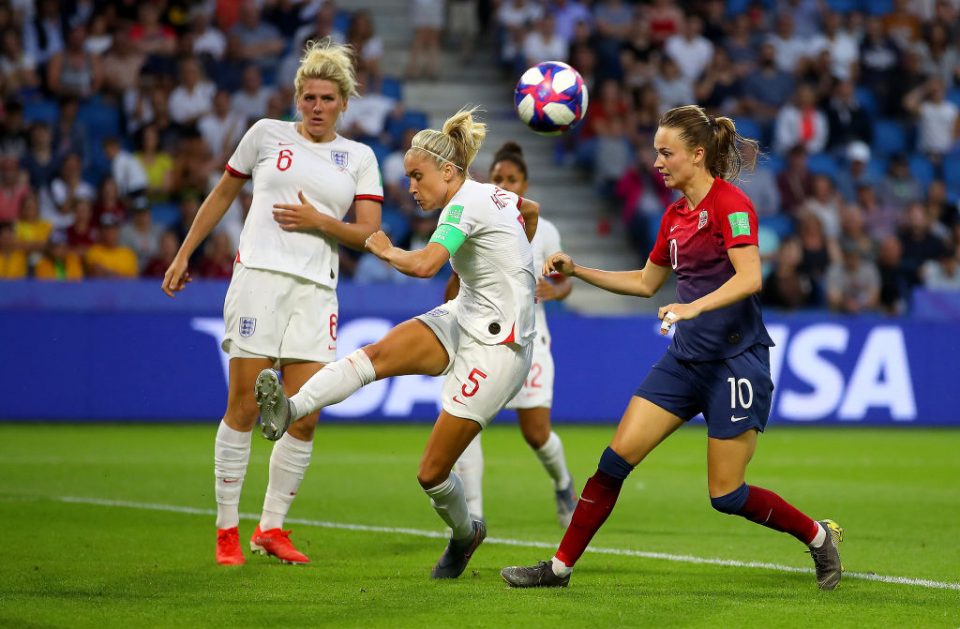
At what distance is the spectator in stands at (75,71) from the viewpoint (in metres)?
18.1

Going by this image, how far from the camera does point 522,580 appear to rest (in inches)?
250

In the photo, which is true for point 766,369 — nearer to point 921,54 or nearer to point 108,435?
point 108,435

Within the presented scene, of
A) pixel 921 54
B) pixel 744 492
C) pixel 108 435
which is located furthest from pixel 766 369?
pixel 921 54

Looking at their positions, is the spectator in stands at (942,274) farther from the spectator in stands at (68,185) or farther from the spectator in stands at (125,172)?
the spectator in stands at (68,185)

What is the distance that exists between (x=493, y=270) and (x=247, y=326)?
52.7 inches

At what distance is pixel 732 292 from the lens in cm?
593

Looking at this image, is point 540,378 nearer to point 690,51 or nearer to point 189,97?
point 189,97

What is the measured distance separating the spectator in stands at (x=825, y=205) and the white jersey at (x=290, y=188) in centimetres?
1301

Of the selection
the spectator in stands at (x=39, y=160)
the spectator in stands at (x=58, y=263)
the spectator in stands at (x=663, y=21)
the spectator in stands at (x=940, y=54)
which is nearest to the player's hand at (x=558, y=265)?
the spectator in stands at (x=58, y=263)

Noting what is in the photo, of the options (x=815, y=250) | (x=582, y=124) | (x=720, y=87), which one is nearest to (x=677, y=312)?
(x=815, y=250)

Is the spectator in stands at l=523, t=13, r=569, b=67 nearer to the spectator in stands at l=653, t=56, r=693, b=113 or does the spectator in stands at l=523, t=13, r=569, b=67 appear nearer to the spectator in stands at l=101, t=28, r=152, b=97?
the spectator in stands at l=653, t=56, r=693, b=113

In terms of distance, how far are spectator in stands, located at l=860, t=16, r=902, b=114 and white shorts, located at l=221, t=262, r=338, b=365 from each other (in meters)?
16.9

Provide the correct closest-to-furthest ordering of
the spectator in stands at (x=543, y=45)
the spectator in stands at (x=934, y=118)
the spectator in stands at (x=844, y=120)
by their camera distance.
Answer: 1. the spectator in stands at (x=543, y=45)
2. the spectator in stands at (x=844, y=120)
3. the spectator in stands at (x=934, y=118)

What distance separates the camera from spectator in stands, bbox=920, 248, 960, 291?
1862cm
